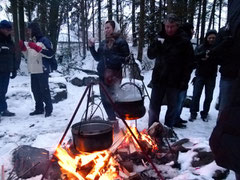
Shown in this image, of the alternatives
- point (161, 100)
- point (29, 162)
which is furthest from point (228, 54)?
point (29, 162)

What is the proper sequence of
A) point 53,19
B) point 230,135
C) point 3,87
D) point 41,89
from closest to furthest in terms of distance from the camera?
1. point 230,135
2. point 41,89
3. point 3,87
4. point 53,19

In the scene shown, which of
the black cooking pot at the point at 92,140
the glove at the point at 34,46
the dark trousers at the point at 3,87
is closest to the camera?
the black cooking pot at the point at 92,140

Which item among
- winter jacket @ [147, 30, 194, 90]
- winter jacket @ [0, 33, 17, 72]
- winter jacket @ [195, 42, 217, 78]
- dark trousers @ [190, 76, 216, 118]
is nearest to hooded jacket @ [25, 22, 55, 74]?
winter jacket @ [0, 33, 17, 72]

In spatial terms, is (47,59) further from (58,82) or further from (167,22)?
(167,22)

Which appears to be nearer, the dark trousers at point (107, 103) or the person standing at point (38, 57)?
the dark trousers at point (107, 103)

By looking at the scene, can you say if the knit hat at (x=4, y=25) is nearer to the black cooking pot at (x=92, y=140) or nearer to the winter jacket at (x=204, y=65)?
the black cooking pot at (x=92, y=140)

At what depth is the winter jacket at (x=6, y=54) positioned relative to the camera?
5480 mm

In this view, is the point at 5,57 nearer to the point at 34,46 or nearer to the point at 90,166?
the point at 34,46

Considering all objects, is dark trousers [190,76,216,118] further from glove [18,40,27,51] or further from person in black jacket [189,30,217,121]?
glove [18,40,27,51]

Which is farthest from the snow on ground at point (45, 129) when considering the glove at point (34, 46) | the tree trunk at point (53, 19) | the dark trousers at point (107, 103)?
the tree trunk at point (53, 19)

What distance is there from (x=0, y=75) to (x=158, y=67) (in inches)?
163

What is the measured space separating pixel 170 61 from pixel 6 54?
14.0 feet

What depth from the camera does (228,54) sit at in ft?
10.7

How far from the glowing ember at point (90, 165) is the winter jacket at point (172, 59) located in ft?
6.26
